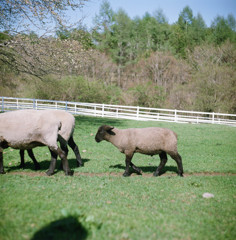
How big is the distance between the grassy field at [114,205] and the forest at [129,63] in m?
8.35

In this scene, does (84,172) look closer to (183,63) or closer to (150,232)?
(150,232)

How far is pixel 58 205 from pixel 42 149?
6.26 meters

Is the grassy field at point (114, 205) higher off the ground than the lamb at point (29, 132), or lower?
lower

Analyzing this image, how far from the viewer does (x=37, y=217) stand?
3.55m

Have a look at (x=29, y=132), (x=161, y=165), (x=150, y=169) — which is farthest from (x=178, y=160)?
(x=29, y=132)

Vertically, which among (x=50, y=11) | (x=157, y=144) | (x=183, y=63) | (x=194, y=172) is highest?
(x=183, y=63)

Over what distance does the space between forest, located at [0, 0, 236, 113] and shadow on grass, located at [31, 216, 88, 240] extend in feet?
35.5

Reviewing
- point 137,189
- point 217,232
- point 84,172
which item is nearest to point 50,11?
point 84,172

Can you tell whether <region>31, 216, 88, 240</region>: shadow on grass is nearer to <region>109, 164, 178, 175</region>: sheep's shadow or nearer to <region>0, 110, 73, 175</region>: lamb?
<region>0, 110, 73, 175</region>: lamb

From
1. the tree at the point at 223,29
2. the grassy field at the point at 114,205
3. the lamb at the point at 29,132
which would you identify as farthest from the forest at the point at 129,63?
the grassy field at the point at 114,205

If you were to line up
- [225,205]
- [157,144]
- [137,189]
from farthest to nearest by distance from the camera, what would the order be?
1. [157,144]
2. [137,189]
3. [225,205]

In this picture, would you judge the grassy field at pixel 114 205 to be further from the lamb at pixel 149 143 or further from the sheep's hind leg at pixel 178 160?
the lamb at pixel 149 143

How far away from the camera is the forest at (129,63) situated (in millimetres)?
13625

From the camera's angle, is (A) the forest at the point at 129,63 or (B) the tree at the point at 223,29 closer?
(A) the forest at the point at 129,63
